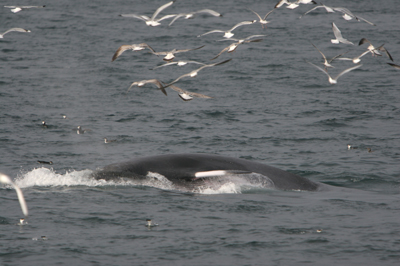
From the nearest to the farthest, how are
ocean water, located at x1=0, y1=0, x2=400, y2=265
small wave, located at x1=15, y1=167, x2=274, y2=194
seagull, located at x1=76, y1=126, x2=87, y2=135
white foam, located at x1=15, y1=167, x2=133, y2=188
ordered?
ocean water, located at x1=0, y1=0, x2=400, y2=265
small wave, located at x1=15, y1=167, x2=274, y2=194
white foam, located at x1=15, y1=167, x2=133, y2=188
seagull, located at x1=76, y1=126, x2=87, y2=135

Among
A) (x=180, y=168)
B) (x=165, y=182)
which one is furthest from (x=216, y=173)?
(x=165, y=182)

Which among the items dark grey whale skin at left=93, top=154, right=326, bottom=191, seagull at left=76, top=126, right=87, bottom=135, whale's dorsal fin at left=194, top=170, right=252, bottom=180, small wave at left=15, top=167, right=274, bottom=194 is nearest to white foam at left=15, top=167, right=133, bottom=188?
small wave at left=15, top=167, right=274, bottom=194

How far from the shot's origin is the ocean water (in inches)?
349

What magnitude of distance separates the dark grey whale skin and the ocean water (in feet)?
0.71

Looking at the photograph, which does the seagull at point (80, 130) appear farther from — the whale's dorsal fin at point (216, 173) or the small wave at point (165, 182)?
the whale's dorsal fin at point (216, 173)

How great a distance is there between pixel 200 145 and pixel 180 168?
5.85m

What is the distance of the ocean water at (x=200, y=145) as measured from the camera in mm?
8859

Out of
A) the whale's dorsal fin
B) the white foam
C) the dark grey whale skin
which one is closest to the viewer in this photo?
the whale's dorsal fin

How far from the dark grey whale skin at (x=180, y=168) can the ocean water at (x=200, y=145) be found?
0.71 ft

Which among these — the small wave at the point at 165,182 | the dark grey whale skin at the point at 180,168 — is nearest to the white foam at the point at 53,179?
the small wave at the point at 165,182

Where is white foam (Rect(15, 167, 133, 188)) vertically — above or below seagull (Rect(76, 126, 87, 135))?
above

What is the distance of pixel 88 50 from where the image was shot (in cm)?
3325

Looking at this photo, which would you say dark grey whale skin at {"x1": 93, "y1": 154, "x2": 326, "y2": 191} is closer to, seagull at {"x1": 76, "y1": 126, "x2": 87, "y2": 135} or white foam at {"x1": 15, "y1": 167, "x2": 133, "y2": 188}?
white foam at {"x1": 15, "y1": 167, "x2": 133, "y2": 188}

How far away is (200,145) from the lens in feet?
55.2
